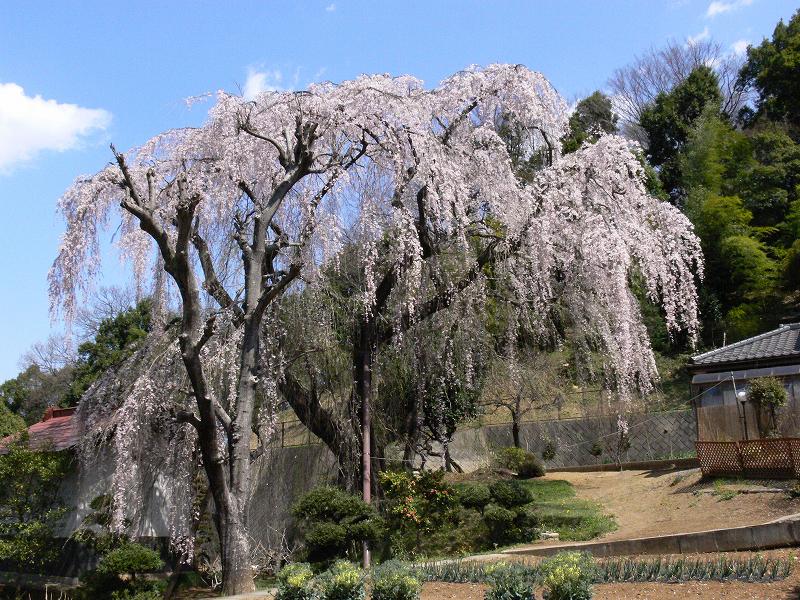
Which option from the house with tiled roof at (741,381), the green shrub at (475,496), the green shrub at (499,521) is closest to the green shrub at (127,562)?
the green shrub at (475,496)

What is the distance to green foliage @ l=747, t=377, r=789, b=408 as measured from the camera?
14.7 meters

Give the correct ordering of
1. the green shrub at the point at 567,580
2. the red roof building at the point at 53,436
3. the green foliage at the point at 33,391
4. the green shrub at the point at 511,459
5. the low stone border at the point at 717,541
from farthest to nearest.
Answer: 1. the green foliage at the point at 33,391
2. the green shrub at the point at 511,459
3. the red roof building at the point at 53,436
4. the low stone border at the point at 717,541
5. the green shrub at the point at 567,580

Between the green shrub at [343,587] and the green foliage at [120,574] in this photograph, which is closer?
the green shrub at [343,587]

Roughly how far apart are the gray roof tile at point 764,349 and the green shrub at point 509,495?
20.0 ft

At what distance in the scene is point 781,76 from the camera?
3275 cm

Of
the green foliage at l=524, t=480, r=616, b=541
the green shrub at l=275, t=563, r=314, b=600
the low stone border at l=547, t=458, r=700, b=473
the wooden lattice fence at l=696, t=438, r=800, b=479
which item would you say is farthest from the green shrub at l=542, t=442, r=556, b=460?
the green shrub at l=275, t=563, r=314, b=600

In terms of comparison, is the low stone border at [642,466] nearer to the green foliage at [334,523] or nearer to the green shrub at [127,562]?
the green foliage at [334,523]

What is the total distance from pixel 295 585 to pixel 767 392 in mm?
11097

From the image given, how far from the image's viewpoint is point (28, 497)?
14.4m

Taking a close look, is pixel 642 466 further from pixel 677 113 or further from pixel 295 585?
pixel 677 113

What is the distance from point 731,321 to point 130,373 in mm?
21793

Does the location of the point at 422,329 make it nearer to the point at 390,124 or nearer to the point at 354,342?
the point at 354,342

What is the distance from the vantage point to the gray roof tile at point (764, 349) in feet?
50.9

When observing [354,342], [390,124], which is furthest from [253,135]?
[354,342]
